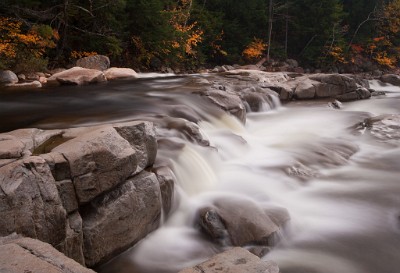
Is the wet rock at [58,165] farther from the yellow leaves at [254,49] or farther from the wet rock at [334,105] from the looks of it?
the yellow leaves at [254,49]

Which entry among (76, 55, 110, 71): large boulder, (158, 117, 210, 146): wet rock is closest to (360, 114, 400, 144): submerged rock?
(158, 117, 210, 146): wet rock

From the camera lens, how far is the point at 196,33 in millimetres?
25891

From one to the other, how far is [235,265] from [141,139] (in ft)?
7.67

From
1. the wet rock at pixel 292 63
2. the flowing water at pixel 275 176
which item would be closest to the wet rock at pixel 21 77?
the flowing water at pixel 275 176

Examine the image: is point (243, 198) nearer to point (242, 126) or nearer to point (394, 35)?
point (242, 126)

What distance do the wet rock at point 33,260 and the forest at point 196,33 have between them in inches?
446

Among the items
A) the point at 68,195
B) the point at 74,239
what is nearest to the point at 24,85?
the point at 68,195

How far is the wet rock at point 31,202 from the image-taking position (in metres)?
3.02

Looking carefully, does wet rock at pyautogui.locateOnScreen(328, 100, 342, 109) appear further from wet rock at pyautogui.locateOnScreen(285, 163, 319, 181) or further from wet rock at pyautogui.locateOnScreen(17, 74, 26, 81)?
wet rock at pyautogui.locateOnScreen(17, 74, 26, 81)

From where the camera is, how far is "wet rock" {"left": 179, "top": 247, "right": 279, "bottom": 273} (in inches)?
108

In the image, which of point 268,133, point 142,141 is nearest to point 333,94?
point 268,133

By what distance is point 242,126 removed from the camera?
9.76 meters

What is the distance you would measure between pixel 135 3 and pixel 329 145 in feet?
44.1

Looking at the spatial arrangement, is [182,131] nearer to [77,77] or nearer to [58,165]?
[58,165]
